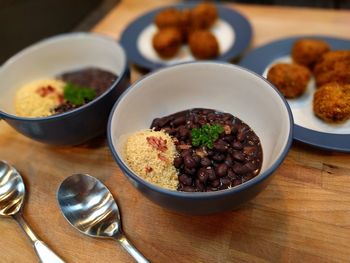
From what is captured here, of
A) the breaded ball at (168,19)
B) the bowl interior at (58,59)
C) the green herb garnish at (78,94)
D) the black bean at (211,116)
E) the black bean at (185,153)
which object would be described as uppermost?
the bowl interior at (58,59)

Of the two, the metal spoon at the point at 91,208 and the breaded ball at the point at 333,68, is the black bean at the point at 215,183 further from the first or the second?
the breaded ball at the point at 333,68

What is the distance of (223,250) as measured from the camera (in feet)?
3.09

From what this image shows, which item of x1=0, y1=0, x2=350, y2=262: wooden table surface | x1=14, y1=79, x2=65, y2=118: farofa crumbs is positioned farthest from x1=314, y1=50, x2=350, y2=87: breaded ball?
x1=14, y1=79, x2=65, y2=118: farofa crumbs

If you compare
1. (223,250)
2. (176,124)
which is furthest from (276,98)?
(223,250)

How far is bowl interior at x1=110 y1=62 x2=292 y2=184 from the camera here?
1029 mm

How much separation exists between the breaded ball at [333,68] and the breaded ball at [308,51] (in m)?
0.04

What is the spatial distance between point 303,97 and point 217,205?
712 millimetres

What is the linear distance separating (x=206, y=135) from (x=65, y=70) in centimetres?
86

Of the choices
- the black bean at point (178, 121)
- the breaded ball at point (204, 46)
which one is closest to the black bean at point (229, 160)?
the black bean at point (178, 121)

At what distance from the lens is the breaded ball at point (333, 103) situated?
1143 millimetres

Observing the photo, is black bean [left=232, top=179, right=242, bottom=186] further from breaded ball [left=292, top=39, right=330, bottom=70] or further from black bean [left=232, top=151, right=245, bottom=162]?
breaded ball [left=292, top=39, right=330, bottom=70]

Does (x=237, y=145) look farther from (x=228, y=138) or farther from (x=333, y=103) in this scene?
(x=333, y=103)

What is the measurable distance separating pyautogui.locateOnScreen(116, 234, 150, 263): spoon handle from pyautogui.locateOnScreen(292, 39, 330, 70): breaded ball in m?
1.04

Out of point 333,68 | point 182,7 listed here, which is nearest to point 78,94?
point 182,7
